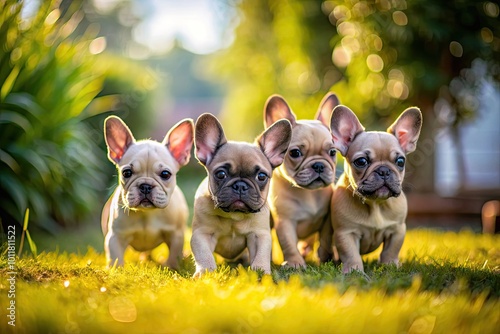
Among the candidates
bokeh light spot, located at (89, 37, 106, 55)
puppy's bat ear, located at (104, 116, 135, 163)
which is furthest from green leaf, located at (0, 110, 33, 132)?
puppy's bat ear, located at (104, 116, 135, 163)

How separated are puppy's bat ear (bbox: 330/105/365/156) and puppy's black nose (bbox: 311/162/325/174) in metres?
0.17

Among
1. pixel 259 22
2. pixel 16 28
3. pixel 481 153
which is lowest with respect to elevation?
pixel 481 153

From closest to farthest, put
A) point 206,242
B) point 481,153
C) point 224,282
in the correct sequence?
point 224,282, point 206,242, point 481,153

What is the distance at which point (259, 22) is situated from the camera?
12.4 metres

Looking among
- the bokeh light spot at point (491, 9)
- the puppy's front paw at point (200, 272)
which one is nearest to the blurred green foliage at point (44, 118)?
the puppy's front paw at point (200, 272)

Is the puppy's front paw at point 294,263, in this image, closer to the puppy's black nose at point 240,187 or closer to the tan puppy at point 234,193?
the tan puppy at point 234,193

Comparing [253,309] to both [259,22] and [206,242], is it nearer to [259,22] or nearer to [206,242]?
[206,242]

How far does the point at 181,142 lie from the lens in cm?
402

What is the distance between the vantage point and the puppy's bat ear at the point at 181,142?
399 cm

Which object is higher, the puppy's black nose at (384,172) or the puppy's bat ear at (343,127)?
the puppy's bat ear at (343,127)

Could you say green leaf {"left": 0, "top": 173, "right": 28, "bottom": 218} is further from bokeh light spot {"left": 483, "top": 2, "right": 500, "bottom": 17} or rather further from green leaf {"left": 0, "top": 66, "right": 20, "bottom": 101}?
bokeh light spot {"left": 483, "top": 2, "right": 500, "bottom": 17}

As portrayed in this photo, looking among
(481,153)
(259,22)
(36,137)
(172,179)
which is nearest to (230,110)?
(259,22)

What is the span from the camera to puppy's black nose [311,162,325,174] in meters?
3.74

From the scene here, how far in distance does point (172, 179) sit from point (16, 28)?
2984 mm
